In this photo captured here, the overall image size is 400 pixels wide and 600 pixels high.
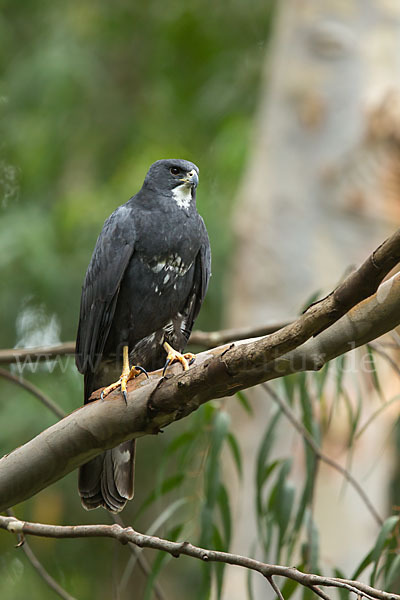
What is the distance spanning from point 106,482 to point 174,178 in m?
1.23

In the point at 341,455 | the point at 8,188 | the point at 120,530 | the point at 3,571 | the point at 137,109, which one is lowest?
the point at 120,530

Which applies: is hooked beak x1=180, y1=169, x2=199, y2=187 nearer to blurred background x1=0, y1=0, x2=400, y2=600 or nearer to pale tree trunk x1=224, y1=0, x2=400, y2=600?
blurred background x1=0, y1=0, x2=400, y2=600

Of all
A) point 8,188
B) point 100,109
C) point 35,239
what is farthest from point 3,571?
point 100,109

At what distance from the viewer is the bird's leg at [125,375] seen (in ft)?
7.68

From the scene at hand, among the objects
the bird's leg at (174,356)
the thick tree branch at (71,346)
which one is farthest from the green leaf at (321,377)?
the bird's leg at (174,356)

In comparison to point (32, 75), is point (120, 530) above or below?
below

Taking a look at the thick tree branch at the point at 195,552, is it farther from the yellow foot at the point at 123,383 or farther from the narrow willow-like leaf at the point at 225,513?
the narrow willow-like leaf at the point at 225,513

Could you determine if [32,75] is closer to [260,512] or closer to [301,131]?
[301,131]

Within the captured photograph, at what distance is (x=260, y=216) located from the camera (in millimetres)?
4852

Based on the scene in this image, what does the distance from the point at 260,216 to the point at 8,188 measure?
348 centimetres

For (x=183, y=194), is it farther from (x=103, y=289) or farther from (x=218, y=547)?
(x=218, y=547)

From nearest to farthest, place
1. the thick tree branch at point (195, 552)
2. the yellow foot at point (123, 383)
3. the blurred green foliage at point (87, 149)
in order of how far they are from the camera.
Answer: the thick tree branch at point (195, 552)
the yellow foot at point (123, 383)
the blurred green foliage at point (87, 149)

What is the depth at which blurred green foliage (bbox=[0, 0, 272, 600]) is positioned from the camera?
20.7 feet

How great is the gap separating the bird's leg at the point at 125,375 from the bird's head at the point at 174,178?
66 centimetres
